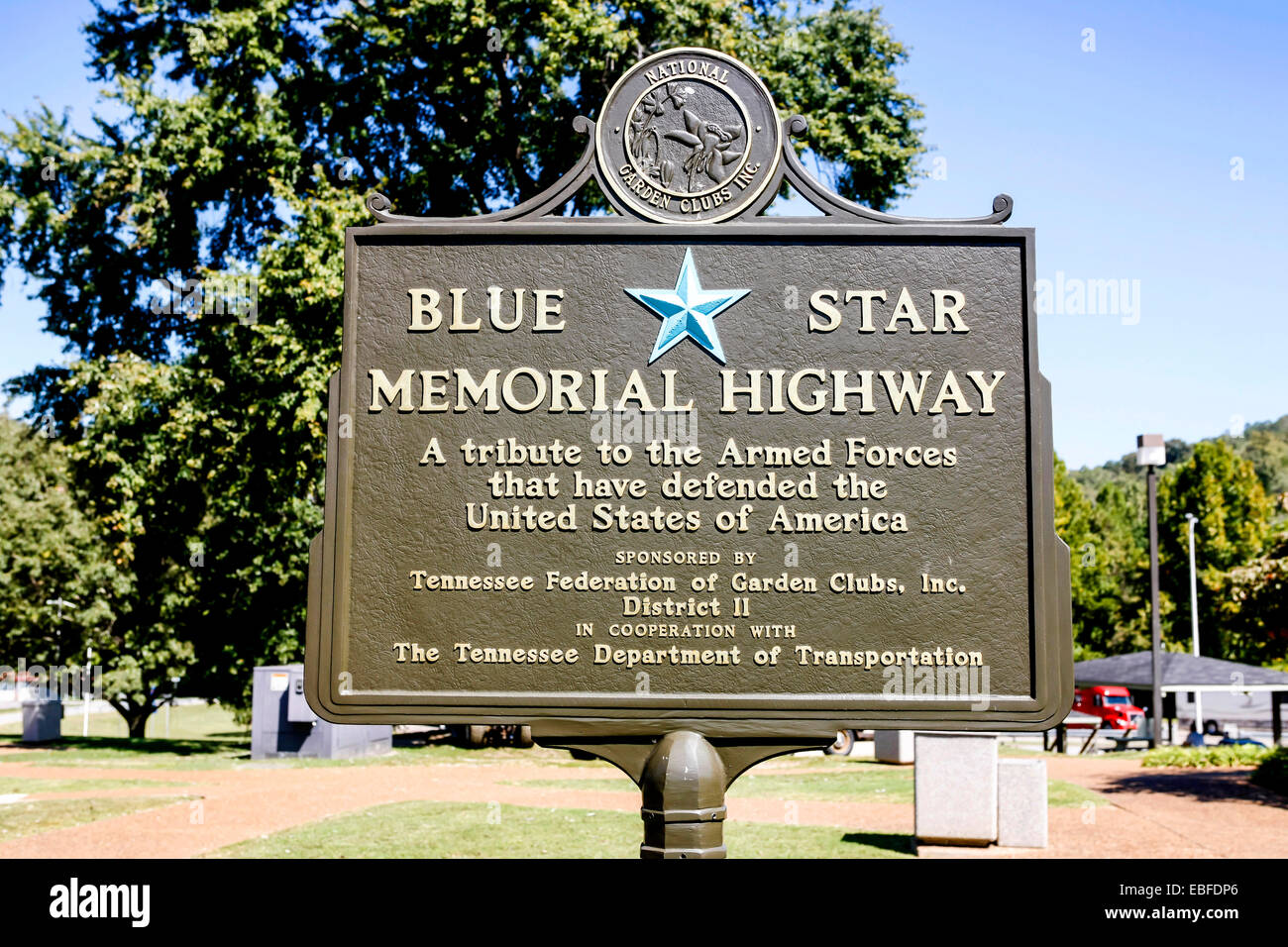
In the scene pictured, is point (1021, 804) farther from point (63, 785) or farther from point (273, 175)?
point (273, 175)

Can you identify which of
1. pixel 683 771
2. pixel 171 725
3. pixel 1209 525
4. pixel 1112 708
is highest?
pixel 1209 525

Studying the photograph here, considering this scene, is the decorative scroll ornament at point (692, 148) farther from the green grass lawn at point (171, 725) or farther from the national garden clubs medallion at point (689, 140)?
the green grass lawn at point (171, 725)

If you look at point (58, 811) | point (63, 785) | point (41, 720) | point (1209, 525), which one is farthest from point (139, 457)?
point (1209, 525)

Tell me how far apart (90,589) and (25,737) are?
550 cm

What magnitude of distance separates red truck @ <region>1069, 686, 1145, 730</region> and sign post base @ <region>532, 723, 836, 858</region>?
107 feet

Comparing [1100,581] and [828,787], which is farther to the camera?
[1100,581]

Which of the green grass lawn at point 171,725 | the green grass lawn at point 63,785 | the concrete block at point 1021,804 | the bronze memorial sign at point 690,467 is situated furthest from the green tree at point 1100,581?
the bronze memorial sign at point 690,467

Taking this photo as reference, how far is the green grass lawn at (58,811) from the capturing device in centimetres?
1165

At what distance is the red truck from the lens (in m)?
34.7

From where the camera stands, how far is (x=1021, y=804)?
1144cm

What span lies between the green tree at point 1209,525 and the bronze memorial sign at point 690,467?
48.1 metres

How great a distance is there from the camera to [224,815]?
42.0 ft

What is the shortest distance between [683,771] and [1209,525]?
164 feet
